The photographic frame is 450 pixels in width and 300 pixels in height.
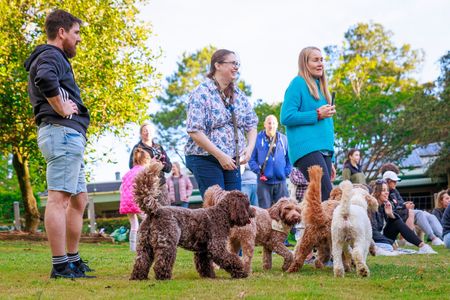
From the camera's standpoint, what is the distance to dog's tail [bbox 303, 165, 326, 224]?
23.7ft

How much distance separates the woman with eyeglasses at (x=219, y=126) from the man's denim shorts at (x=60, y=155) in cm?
128

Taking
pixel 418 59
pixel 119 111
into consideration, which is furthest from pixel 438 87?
pixel 119 111

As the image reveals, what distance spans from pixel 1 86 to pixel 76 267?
13.0 m

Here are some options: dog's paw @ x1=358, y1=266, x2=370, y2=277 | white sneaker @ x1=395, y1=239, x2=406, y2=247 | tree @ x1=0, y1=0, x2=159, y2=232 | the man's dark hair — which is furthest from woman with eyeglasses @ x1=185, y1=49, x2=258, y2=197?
tree @ x1=0, y1=0, x2=159, y2=232

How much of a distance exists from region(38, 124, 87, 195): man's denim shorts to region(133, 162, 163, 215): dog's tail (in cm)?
64

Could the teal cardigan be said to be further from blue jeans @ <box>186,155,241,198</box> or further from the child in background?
the child in background

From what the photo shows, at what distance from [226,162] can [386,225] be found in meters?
5.89

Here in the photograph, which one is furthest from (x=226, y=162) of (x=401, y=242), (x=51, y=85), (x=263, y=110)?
(x=263, y=110)

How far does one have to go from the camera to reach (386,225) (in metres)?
12.2

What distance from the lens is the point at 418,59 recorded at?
1961 inches

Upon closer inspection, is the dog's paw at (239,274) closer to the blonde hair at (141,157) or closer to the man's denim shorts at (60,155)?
the man's denim shorts at (60,155)

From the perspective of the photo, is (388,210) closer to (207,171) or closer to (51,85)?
(207,171)

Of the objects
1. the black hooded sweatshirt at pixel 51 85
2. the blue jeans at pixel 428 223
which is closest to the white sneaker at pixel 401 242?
the blue jeans at pixel 428 223

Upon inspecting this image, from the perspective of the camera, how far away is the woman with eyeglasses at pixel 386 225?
1159cm
